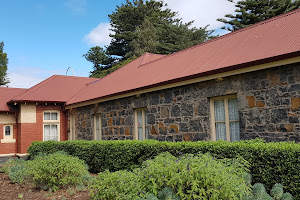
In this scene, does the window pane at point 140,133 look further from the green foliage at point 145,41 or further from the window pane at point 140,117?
the green foliage at point 145,41

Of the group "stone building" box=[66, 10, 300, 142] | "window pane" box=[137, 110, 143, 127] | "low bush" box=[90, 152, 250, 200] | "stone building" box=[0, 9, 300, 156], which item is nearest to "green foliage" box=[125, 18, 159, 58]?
"stone building" box=[0, 9, 300, 156]

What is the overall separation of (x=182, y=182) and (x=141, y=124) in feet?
22.3

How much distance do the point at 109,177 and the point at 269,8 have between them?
24.9m

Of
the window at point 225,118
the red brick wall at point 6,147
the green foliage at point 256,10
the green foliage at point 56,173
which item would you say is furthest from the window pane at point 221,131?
the green foliage at point 256,10

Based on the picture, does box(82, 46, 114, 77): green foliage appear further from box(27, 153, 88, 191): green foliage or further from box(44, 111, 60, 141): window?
box(27, 153, 88, 191): green foliage

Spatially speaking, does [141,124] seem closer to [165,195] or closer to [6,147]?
[165,195]

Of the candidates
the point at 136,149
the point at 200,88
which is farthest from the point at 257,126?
the point at 136,149

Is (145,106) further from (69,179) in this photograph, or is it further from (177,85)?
(69,179)

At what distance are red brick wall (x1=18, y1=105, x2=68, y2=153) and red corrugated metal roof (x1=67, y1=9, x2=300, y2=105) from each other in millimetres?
4609

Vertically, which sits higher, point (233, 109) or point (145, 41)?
point (145, 41)

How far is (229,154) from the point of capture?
5.95 meters

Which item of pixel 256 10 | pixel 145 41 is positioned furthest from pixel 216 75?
pixel 145 41

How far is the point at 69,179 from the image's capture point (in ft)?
24.1

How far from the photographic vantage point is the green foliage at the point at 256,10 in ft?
80.1
